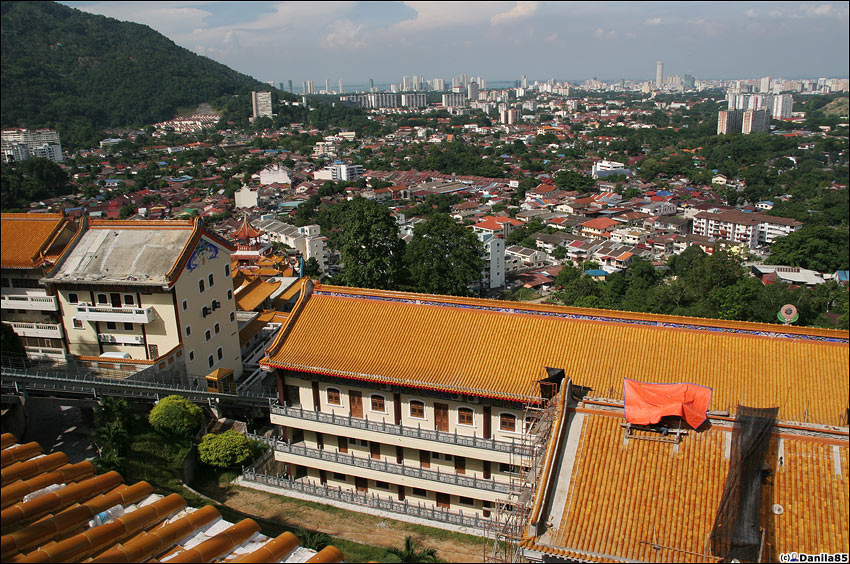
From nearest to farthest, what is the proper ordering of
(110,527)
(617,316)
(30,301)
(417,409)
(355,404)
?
(110,527)
(617,316)
(417,409)
(355,404)
(30,301)

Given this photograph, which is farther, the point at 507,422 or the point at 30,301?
the point at 30,301

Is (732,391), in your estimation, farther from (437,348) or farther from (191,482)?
(191,482)

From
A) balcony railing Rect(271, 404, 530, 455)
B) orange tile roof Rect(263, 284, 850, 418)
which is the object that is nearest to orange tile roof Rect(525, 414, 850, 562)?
orange tile roof Rect(263, 284, 850, 418)

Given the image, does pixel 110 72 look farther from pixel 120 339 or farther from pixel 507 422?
pixel 507 422

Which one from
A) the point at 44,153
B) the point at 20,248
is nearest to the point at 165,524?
the point at 20,248

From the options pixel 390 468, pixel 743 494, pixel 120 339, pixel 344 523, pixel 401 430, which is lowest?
pixel 344 523

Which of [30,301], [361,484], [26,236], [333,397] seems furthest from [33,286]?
[361,484]
